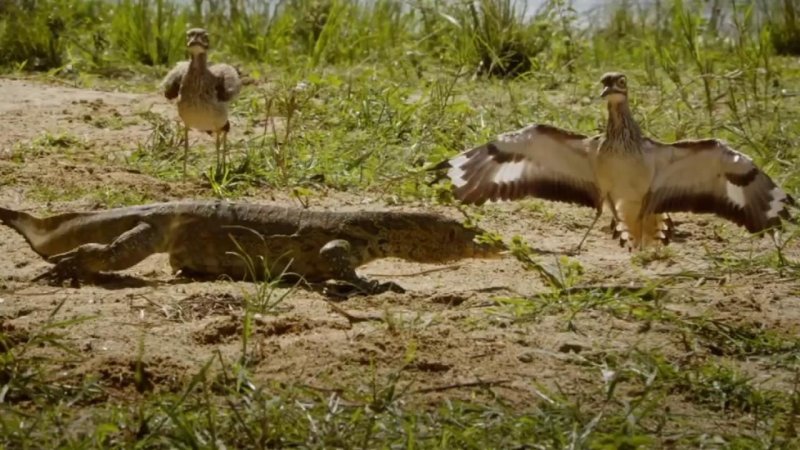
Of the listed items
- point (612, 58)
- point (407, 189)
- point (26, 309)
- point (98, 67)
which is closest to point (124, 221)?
point (26, 309)

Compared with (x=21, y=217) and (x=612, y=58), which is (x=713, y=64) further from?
(x=21, y=217)

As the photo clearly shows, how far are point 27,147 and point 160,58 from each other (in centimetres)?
322

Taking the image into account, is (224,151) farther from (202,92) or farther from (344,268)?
(344,268)

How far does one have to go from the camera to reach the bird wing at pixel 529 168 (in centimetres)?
816

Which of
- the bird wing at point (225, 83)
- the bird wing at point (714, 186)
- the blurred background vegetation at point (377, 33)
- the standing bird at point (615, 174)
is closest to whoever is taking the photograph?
the bird wing at point (714, 186)

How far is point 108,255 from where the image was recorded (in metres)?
7.19

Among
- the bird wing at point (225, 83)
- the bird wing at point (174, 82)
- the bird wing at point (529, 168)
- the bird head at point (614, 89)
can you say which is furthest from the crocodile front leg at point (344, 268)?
the bird wing at point (174, 82)

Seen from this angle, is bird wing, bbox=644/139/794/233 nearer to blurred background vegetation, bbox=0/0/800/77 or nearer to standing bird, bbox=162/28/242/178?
standing bird, bbox=162/28/242/178

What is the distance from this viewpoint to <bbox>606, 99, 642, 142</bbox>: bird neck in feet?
26.8

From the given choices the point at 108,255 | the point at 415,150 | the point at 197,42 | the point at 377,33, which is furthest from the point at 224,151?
the point at 377,33

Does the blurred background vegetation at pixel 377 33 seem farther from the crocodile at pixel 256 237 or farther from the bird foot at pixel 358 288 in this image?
the bird foot at pixel 358 288

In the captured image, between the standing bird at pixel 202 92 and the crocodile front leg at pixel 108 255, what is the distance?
190 cm

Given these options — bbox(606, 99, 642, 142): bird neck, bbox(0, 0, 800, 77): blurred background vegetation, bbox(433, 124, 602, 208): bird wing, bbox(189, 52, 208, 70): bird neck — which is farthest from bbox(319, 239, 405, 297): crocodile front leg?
bbox(0, 0, 800, 77): blurred background vegetation

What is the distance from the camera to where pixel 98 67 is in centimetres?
1247
